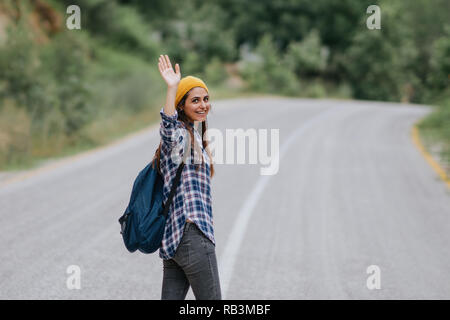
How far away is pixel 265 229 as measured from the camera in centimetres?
677

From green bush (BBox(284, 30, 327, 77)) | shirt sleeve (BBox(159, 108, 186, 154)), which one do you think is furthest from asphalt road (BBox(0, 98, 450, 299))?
green bush (BBox(284, 30, 327, 77))

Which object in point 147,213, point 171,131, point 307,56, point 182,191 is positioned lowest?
point 147,213

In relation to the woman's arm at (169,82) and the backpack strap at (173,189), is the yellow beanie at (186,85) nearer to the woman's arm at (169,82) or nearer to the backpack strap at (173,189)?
the woman's arm at (169,82)

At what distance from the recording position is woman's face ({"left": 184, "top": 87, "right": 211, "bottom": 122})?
2.73 meters

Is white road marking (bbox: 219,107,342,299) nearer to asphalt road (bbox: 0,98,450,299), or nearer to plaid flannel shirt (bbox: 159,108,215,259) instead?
asphalt road (bbox: 0,98,450,299)

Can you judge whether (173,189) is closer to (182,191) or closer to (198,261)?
(182,191)

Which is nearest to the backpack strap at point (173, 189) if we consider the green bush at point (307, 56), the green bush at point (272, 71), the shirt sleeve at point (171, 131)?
the shirt sleeve at point (171, 131)

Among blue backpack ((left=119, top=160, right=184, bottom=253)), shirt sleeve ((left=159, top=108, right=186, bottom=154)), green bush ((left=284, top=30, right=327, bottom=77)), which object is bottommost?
blue backpack ((left=119, top=160, right=184, bottom=253))

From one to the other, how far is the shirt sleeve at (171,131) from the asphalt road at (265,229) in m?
2.30

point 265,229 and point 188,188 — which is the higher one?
point 265,229

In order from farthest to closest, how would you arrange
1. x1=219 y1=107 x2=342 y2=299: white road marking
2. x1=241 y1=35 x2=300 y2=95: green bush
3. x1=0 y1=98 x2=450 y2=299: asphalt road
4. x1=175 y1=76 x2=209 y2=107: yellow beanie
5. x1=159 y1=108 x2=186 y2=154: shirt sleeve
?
x1=241 y1=35 x2=300 y2=95: green bush, x1=219 y1=107 x2=342 y2=299: white road marking, x1=0 y1=98 x2=450 y2=299: asphalt road, x1=175 y1=76 x2=209 y2=107: yellow beanie, x1=159 y1=108 x2=186 y2=154: shirt sleeve

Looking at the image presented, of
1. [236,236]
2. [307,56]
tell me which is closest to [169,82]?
[236,236]

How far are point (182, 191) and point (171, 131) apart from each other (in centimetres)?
32

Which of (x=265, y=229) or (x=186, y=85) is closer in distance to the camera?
(x=186, y=85)
